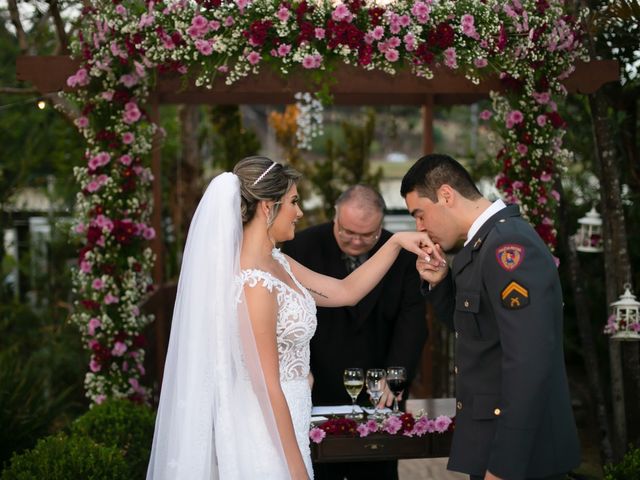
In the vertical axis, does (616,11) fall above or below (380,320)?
above

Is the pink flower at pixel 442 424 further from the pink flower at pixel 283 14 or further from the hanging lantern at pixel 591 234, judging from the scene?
the hanging lantern at pixel 591 234

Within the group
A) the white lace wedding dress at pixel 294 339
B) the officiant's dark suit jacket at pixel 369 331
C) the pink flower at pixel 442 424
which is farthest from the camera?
the officiant's dark suit jacket at pixel 369 331

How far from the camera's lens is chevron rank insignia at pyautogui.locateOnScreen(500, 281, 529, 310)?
3.00 metres

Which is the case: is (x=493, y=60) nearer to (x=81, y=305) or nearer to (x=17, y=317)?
(x=81, y=305)

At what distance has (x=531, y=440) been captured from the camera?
3029 millimetres

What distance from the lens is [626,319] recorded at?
215 inches

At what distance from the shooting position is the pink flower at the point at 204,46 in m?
5.13

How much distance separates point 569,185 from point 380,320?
16.4 ft

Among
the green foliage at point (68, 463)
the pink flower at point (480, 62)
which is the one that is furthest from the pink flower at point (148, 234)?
the pink flower at point (480, 62)

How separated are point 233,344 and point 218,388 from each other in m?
0.17

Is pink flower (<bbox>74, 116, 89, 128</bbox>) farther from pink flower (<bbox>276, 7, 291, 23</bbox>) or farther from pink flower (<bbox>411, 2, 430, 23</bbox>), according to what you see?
pink flower (<bbox>411, 2, 430, 23</bbox>)

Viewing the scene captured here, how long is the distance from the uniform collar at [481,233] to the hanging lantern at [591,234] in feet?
9.82

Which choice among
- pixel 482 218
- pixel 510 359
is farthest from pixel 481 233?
pixel 510 359

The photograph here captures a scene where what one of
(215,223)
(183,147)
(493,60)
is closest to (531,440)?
(215,223)
